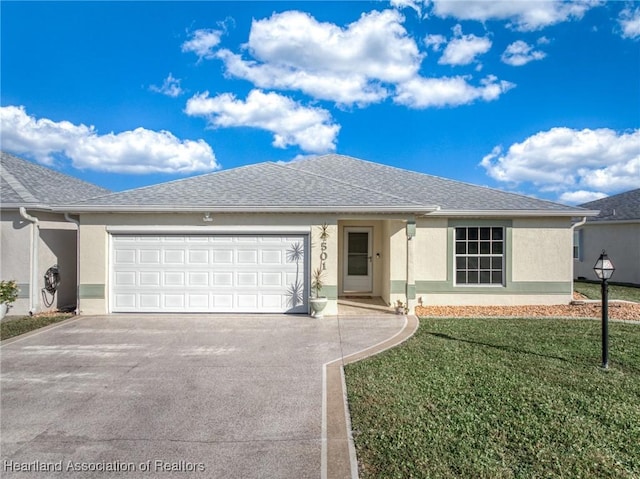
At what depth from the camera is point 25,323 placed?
936 cm

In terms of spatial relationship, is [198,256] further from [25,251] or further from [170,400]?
[170,400]

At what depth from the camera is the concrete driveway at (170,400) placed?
3.53m

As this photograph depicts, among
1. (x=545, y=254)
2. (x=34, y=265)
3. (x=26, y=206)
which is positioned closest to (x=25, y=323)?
(x=34, y=265)

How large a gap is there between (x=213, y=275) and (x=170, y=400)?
5.67 meters

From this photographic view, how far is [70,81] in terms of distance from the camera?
57.8 ft

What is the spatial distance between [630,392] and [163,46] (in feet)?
60.6

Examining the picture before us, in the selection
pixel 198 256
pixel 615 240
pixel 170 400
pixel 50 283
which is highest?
pixel 615 240

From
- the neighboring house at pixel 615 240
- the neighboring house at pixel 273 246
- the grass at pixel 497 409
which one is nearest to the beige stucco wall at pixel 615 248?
the neighboring house at pixel 615 240

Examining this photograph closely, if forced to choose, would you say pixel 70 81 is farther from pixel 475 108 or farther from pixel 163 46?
pixel 475 108

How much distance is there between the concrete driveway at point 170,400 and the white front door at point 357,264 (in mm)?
4457

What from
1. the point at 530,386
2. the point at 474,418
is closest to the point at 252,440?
the point at 474,418

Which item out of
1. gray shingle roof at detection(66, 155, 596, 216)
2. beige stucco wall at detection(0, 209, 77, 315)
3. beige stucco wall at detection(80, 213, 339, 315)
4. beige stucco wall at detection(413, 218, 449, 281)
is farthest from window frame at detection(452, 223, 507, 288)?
beige stucco wall at detection(0, 209, 77, 315)

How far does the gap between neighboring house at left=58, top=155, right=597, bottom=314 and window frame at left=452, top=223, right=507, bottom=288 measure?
49 millimetres

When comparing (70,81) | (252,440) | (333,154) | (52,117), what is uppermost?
(70,81)
